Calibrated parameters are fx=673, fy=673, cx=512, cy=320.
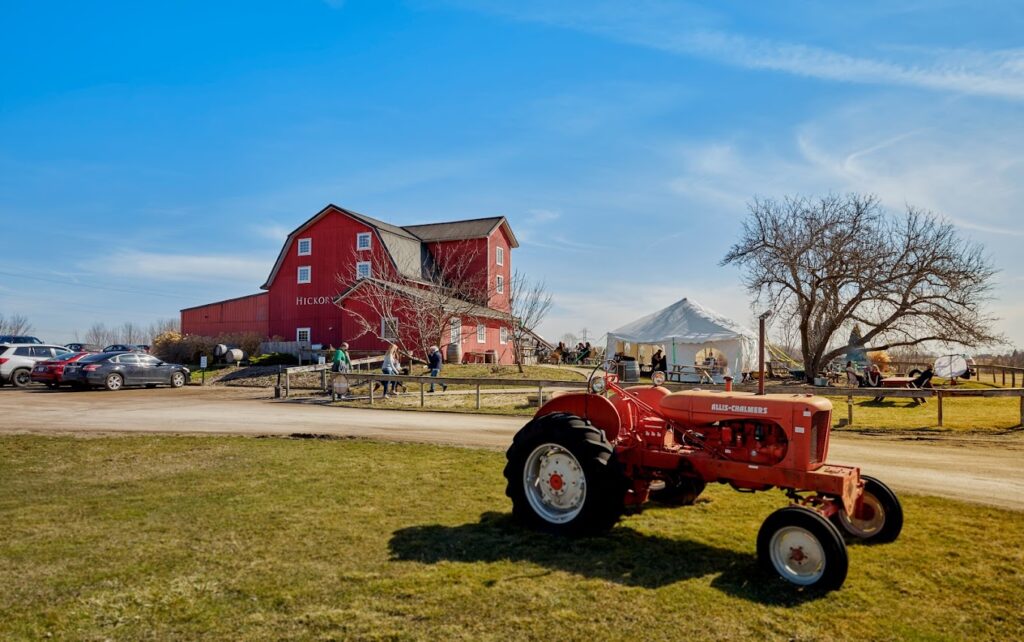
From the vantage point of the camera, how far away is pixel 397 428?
1452 cm

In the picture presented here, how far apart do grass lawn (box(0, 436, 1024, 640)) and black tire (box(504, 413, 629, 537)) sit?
8.6 inches

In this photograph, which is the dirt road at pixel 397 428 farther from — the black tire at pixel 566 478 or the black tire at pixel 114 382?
the black tire at pixel 566 478

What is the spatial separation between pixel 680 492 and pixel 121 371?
81.1ft

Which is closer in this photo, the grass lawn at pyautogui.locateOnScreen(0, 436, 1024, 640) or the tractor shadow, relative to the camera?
the grass lawn at pyautogui.locateOnScreen(0, 436, 1024, 640)

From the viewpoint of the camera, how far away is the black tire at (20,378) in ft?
87.9

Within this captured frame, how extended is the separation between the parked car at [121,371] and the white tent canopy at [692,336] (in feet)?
68.1

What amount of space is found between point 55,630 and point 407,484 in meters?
4.61

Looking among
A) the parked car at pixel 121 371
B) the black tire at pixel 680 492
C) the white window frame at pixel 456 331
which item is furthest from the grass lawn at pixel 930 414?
the parked car at pixel 121 371

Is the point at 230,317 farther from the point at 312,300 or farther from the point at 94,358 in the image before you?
the point at 94,358

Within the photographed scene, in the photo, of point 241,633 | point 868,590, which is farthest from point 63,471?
point 868,590

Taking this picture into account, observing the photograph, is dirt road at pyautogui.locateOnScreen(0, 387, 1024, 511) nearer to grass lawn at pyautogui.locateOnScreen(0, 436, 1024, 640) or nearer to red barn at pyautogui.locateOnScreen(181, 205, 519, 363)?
grass lawn at pyautogui.locateOnScreen(0, 436, 1024, 640)

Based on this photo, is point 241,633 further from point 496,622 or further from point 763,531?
point 763,531

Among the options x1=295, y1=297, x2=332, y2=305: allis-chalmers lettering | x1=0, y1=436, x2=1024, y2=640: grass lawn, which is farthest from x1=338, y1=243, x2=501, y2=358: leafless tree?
x1=0, y1=436, x2=1024, y2=640: grass lawn

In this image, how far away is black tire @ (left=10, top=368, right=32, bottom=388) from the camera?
26797mm
